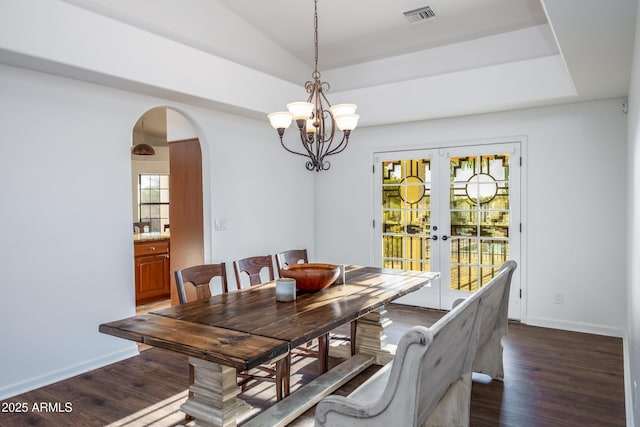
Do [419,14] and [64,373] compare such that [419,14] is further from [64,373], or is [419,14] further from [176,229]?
[64,373]

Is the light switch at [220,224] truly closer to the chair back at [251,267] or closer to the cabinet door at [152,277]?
the chair back at [251,267]

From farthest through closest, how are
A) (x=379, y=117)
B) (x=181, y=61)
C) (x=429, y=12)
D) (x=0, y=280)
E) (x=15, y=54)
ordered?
1. (x=379, y=117)
2. (x=429, y=12)
3. (x=181, y=61)
4. (x=0, y=280)
5. (x=15, y=54)

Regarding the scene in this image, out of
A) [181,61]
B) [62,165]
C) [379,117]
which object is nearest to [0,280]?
[62,165]

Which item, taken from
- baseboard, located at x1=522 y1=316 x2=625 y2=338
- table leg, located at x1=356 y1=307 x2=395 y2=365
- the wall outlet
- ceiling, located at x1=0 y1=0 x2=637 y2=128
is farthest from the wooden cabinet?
the wall outlet

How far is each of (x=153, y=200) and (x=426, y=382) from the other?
844 cm

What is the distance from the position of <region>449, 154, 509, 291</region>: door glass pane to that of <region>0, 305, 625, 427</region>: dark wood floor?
1215 millimetres

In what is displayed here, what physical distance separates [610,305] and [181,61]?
4498mm

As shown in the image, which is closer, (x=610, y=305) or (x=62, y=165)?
(x=62, y=165)

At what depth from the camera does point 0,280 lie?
2928mm

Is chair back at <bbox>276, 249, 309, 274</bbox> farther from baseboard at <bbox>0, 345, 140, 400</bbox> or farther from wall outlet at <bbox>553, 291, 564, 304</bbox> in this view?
wall outlet at <bbox>553, 291, 564, 304</bbox>

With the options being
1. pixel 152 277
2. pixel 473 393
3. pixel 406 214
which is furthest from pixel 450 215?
pixel 152 277

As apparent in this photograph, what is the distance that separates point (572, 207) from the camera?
4340mm

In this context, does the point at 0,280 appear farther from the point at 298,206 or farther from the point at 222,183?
the point at 298,206

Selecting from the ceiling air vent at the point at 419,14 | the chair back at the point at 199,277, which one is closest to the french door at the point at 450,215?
the ceiling air vent at the point at 419,14
